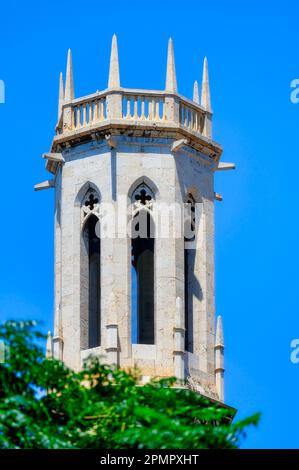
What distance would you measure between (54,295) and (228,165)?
231 inches

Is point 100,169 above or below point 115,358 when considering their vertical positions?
above

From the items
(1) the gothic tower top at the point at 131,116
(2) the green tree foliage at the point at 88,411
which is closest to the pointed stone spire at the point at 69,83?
(1) the gothic tower top at the point at 131,116

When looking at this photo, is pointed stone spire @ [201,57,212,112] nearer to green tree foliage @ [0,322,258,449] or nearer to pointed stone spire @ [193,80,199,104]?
pointed stone spire @ [193,80,199,104]

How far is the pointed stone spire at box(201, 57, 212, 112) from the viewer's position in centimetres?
7175

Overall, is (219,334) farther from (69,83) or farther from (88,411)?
(88,411)

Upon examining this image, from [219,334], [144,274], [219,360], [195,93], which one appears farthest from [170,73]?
[219,360]

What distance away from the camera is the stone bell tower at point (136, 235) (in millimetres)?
68188

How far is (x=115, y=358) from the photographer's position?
67.1 meters

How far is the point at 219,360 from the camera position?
69.2 metres

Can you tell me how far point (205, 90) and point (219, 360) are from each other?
7.69m

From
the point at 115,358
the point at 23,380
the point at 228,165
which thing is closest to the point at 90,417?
the point at 23,380

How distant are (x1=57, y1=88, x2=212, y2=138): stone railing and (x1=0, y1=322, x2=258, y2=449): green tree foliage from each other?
19.5m

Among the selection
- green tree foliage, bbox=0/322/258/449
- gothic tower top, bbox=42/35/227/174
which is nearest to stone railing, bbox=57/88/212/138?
gothic tower top, bbox=42/35/227/174
